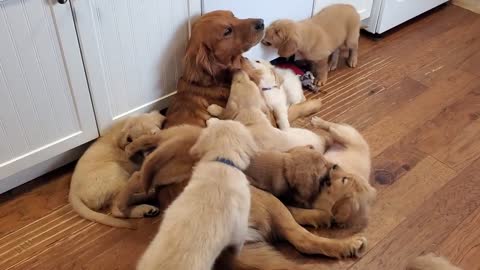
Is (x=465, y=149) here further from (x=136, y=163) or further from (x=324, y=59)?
(x=136, y=163)

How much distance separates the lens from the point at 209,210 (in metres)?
1.34

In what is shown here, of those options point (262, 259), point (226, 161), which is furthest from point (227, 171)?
point (262, 259)

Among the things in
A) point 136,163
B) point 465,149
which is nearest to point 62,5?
point 136,163

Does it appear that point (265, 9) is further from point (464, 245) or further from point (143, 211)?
point (464, 245)

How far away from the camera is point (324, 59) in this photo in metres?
2.58

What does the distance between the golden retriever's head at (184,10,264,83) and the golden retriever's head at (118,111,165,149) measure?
0.85 feet

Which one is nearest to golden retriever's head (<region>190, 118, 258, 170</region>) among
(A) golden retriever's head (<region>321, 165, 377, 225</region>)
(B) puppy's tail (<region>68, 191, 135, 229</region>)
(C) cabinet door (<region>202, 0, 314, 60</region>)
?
(A) golden retriever's head (<region>321, 165, 377, 225</region>)

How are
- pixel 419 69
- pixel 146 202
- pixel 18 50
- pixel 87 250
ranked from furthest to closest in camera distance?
pixel 419 69
pixel 146 202
pixel 87 250
pixel 18 50

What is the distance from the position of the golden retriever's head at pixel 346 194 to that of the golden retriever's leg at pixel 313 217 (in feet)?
0.13

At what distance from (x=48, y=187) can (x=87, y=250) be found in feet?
1.33

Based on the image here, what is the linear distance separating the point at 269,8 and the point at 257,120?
2.42ft

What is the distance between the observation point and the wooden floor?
1.75m

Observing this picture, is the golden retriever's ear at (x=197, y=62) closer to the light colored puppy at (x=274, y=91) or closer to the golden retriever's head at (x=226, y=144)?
the light colored puppy at (x=274, y=91)

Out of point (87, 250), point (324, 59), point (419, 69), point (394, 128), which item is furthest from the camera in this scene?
point (419, 69)
